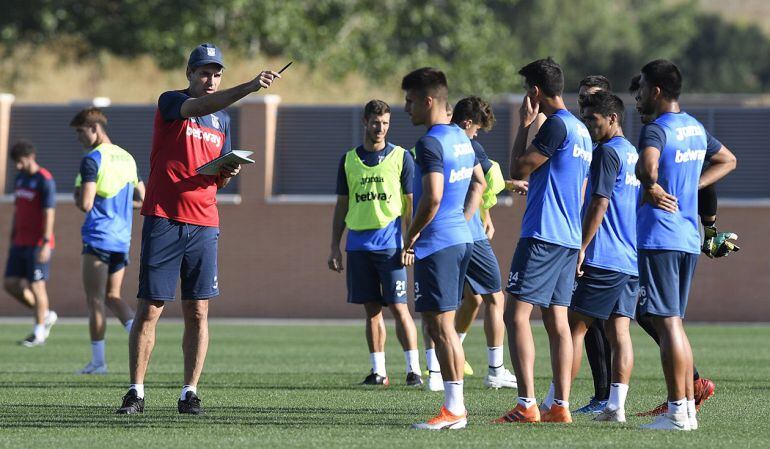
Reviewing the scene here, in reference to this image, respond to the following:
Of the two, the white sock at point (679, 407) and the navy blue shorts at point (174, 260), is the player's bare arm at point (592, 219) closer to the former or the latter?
the white sock at point (679, 407)

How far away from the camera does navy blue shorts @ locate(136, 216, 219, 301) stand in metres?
9.51

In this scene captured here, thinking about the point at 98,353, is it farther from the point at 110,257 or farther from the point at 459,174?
the point at 459,174

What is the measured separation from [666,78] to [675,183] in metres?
0.65

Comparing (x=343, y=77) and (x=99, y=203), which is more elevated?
(x=343, y=77)

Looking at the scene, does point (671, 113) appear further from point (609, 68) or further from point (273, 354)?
point (609, 68)

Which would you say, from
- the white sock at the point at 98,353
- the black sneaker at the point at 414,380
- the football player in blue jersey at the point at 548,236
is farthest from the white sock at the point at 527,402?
the white sock at the point at 98,353

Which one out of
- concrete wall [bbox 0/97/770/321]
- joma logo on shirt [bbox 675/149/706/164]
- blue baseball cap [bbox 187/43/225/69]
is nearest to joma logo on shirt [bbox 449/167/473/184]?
joma logo on shirt [bbox 675/149/706/164]

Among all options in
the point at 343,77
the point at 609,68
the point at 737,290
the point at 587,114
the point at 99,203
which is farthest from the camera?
the point at 609,68

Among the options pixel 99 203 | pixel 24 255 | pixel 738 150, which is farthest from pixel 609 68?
pixel 99 203

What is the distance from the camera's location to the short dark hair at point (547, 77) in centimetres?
882

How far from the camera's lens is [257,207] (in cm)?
2536

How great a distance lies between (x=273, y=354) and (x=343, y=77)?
22.7 metres

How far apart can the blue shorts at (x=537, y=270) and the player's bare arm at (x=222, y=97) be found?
1.90 meters

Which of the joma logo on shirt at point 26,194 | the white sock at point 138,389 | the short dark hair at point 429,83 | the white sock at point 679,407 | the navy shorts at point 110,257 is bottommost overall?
the white sock at point 138,389
